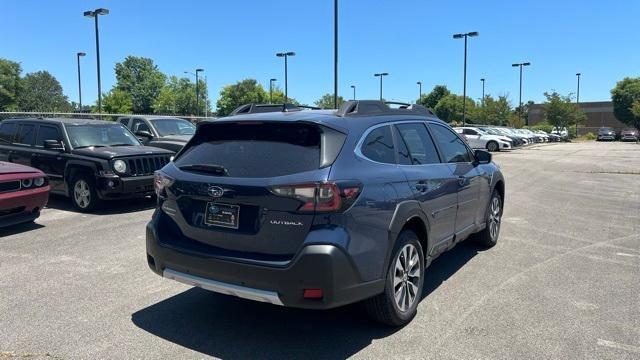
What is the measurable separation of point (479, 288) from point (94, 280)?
386cm

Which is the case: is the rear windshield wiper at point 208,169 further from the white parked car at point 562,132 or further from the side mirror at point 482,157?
the white parked car at point 562,132

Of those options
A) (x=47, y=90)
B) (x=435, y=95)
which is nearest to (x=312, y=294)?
(x=435, y=95)

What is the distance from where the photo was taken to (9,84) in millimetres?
82562

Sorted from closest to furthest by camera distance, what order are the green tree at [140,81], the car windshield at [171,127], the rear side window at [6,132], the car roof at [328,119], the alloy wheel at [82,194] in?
the car roof at [328,119] < the alloy wheel at [82,194] < the rear side window at [6,132] < the car windshield at [171,127] < the green tree at [140,81]

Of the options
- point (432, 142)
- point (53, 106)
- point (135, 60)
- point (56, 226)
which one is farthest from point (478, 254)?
point (53, 106)

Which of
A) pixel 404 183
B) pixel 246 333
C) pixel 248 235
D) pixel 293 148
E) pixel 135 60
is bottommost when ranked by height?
pixel 246 333

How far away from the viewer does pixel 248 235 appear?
11.8 feet

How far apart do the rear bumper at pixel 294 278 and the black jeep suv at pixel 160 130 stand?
9455 millimetres

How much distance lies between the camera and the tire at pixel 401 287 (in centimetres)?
390

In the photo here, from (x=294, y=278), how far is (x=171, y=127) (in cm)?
1159

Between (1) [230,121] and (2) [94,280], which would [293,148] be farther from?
(2) [94,280]

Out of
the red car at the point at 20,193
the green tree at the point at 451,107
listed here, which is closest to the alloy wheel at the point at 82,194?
the red car at the point at 20,193

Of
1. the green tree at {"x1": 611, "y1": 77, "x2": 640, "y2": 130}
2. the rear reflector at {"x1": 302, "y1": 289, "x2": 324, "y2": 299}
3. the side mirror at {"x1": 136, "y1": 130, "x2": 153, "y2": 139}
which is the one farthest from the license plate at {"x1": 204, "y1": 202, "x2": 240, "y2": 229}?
the green tree at {"x1": 611, "y1": 77, "x2": 640, "y2": 130}

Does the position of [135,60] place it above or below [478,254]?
above
